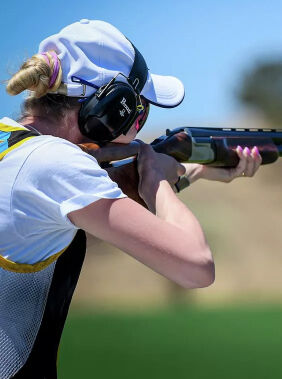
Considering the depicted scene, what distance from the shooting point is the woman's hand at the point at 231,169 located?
8.73ft

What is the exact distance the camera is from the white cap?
1.55 meters

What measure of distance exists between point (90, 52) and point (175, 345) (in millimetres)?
6192

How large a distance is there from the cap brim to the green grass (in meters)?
3.93

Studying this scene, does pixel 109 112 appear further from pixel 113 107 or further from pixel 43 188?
pixel 43 188

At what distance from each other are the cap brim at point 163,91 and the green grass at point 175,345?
3932 mm

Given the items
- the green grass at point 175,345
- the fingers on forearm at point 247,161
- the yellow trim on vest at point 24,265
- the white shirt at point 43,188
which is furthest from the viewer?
the green grass at point 175,345

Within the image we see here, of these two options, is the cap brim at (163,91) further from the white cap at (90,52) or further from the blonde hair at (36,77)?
the blonde hair at (36,77)

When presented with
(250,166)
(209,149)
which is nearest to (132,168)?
(209,149)

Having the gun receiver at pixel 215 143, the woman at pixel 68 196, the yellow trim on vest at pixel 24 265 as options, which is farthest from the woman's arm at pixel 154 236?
the gun receiver at pixel 215 143

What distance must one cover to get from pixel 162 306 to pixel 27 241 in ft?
37.9

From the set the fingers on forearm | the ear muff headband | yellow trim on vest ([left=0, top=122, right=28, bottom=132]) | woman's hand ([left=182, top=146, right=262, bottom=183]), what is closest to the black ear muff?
the ear muff headband

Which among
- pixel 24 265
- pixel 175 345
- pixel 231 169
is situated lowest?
pixel 175 345

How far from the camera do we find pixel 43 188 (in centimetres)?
126

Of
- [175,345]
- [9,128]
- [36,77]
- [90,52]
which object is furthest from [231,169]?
[175,345]
